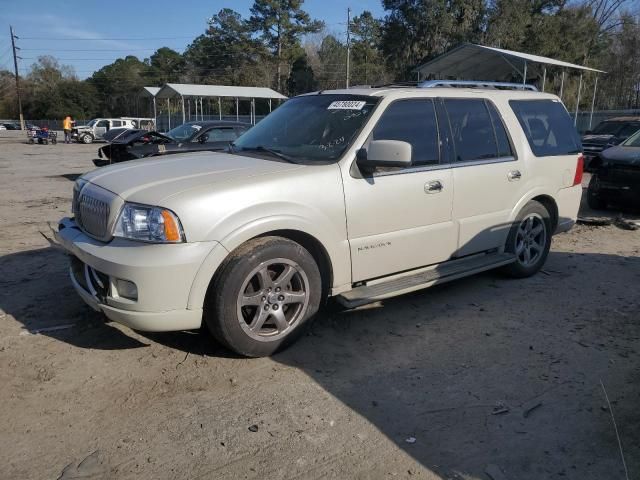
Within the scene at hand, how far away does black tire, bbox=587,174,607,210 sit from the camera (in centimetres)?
933

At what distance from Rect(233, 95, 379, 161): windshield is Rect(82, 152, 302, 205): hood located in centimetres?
32

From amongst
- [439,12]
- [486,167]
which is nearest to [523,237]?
[486,167]

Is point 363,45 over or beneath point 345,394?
over

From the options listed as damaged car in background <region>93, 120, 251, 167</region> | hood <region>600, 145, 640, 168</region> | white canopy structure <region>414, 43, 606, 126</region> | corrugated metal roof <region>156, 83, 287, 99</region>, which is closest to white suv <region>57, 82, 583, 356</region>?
hood <region>600, 145, 640, 168</region>

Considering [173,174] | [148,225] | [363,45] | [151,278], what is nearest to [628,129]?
[173,174]

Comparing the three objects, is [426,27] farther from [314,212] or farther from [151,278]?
[151,278]

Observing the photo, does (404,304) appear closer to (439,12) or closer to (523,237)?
(523,237)

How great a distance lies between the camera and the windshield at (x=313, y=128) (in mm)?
4117

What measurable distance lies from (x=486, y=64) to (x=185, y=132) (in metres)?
15.7

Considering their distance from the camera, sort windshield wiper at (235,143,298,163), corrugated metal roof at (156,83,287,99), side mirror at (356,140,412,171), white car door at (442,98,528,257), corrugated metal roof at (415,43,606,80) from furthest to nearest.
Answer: corrugated metal roof at (156,83,287,99)
corrugated metal roof at (415,43,606,80)
white car door at (442,98,528,257)
windshield wiper at (235,143,298,163)
side mirror at (356,140,412,171)

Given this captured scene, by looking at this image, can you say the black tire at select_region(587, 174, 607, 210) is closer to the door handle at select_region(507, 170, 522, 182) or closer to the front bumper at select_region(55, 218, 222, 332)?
the door handle at select_region(507, 170, 522, 182)

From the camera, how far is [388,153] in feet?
12.3

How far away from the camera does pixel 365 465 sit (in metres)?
2.65

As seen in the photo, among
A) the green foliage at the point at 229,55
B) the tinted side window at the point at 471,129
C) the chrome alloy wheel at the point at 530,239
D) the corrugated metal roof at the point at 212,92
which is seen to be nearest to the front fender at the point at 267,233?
the tinted side window at the point at 471,129
